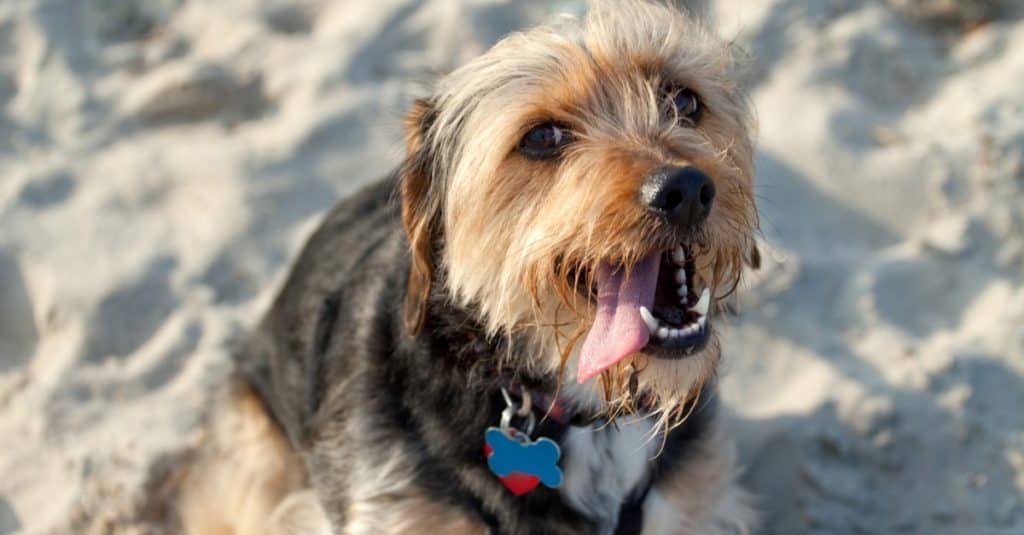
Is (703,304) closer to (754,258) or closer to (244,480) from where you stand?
(754,258)

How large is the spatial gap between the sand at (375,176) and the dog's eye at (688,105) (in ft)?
Answer: 3.02

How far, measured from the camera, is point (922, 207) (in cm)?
446

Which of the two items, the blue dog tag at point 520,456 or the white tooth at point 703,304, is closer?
the white tooth at point 703,304

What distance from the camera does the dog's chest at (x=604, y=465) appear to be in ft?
9.61

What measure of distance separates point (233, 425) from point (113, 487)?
0.46 metres

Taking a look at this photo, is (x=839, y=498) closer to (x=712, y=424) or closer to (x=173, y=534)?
(x=712, y=424)

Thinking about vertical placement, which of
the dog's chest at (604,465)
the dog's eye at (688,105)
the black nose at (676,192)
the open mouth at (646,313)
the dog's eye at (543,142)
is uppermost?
the dog's eye at (543,142)

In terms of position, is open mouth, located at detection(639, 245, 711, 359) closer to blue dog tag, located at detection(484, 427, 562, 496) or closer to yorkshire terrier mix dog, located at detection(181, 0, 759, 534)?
yorkshire terrier mix dog, located at detection(181, 0, 759, 534)

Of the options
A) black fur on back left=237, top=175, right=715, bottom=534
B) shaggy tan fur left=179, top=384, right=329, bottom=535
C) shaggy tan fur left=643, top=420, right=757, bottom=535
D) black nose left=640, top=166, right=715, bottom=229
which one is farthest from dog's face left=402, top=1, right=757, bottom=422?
shaggy tan fur left=179, top=384, right=329, bottom=535

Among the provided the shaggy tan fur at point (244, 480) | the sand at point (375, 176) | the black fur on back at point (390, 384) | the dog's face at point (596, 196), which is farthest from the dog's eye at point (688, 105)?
the shaggy tan fur at point (244, 480)

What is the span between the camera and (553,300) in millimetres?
2682

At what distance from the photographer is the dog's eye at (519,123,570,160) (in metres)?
2.73

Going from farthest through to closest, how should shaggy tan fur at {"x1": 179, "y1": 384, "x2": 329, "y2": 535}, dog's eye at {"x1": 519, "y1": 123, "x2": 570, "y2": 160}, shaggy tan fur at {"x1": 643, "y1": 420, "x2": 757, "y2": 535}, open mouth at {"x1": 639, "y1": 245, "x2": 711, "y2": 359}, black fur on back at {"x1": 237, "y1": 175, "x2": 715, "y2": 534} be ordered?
1. shaggy tan fur at {"x1": 179, "y1": 384, "x2": 329, "y2": 535}
2. shaggy tan fur at {"x1": 643, "y1": 420, "x2": 757, "y2": 535}
3. black fur on back at {"x1": 237, "y1": 175, "x2": 715, "y2": 534}
4. dog's eye at {"x1": 519, "y1": 123, "x2": 570, "y2": 160}
5. open mouth at {"x1": 639, "y1": 245, "x2": 711, "y2": 359}

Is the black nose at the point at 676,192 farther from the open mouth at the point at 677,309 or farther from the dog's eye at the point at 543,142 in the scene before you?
the dog's eye at the point at 543,142
